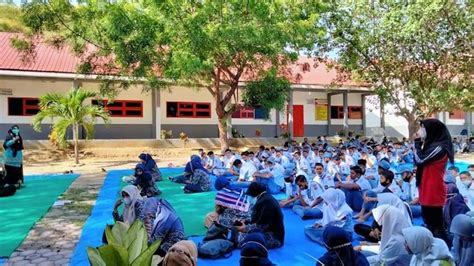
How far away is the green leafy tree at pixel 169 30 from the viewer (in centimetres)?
1016

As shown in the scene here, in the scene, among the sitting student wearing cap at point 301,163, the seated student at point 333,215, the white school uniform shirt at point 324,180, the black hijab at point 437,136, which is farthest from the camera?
the sitting student wearing cap at point 301,163

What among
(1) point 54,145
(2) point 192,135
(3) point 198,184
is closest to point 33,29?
(3) point 198,184

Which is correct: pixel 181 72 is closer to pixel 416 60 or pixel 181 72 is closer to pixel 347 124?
pixel 416 60

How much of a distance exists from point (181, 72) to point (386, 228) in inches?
290

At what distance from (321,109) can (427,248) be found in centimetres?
2046

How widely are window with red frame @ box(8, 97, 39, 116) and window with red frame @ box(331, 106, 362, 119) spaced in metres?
15.3

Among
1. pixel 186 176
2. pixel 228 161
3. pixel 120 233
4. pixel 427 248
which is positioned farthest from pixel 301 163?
pixel 120 233

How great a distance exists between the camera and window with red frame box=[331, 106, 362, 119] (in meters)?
23.9

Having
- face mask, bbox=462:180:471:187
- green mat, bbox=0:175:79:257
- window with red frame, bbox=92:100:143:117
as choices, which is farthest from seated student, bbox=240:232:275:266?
window with red frame, bbox=92:100:143:117

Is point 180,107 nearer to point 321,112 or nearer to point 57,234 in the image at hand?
point 321,112

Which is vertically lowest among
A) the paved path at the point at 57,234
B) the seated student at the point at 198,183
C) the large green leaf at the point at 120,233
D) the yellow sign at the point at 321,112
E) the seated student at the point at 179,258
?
the paved path at the point at 57,234

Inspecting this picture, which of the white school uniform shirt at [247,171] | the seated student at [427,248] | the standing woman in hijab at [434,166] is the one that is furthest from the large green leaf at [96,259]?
the white school uniform shirt at [247,171]

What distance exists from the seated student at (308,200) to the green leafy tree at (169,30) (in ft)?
14.0

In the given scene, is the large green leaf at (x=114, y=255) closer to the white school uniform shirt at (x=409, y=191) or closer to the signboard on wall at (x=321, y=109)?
the white school uniform shirt at (x=409, y=191)
